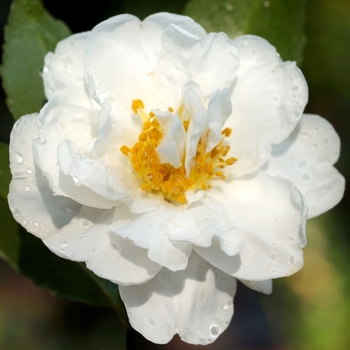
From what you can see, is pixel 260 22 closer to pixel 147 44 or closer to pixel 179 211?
pixel 147 44

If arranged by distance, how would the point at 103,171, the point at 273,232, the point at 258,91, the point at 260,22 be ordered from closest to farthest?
the point at 103,171, the point at 273,232, the point at 258,91, the point at 260,22

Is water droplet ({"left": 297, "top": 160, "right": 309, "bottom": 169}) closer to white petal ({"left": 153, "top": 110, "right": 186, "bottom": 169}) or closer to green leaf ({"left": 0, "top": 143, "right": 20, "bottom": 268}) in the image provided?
white petal ({"left": 153, "top": 110, "right": 186, "bottom": 169})

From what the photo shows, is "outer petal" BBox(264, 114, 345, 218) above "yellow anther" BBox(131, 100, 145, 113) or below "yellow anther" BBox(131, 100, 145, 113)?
below

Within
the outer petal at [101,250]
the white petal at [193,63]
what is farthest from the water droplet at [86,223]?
the white petal at [193,63]

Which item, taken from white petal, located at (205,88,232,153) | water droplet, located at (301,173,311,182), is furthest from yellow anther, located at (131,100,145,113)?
water droplet, located at (301,173,311,182)

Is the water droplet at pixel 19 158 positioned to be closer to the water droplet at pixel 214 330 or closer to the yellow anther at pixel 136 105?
the yellow anther at pixel 136 105

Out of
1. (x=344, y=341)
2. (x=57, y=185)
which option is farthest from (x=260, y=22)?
(x=344, y=341)
